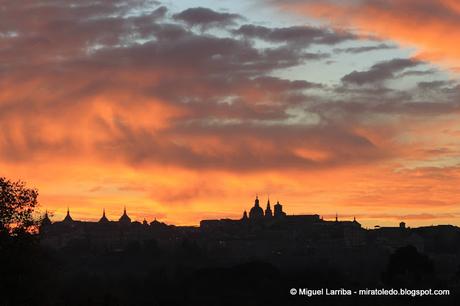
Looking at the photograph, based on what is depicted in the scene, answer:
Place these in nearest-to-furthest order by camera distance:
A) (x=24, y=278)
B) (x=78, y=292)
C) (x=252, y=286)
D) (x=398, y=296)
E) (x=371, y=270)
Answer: (x=24, y=278)
(x=398, y=296)
(x=78, y=292)
(x=252, y=286)
(x=371, y=270)

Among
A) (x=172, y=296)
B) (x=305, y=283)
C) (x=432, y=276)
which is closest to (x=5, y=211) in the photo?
(x=172, y=296)

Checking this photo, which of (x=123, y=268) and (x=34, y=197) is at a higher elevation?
(x=123, y=268)

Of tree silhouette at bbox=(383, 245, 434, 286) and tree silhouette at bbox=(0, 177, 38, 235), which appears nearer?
tree silhouette at bbox=(0, 177, 38, 235)

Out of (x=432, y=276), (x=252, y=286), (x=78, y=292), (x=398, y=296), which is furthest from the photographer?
(x=432, y=276)

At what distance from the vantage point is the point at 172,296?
122m

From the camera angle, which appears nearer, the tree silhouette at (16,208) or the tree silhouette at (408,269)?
the tree silhouette at (16,208)

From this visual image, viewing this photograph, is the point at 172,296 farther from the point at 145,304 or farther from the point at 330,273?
the point at 330,273

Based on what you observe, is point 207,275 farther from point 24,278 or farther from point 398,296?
point 24,278

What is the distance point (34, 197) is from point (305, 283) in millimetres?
73188

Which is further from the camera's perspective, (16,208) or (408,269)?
(408,269)

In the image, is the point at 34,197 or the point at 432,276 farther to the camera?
the point at 432,276

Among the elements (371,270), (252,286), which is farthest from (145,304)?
(371,270)

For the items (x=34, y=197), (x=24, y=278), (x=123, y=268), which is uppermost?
(x=123, y=268)

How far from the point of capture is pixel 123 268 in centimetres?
19450
